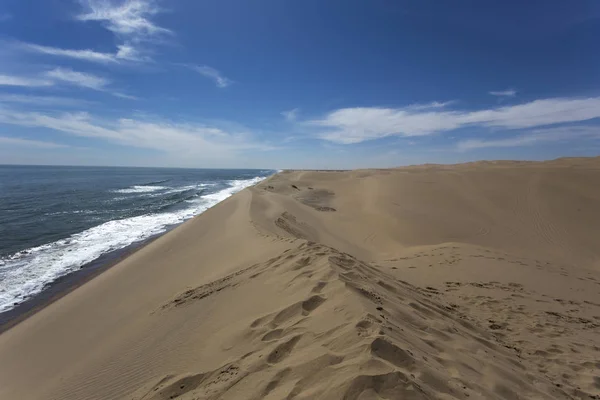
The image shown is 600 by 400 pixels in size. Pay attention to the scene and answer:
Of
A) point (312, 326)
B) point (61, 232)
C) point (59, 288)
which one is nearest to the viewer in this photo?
point (312, 326)

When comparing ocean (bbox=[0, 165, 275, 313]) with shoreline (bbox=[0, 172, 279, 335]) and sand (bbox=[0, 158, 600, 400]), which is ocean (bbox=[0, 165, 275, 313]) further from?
sand (bbox=[0, 158, 600, 400])

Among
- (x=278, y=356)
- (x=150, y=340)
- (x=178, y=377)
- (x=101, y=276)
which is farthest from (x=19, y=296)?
(x=278, y=356)

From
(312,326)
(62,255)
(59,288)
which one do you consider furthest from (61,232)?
(312,326)

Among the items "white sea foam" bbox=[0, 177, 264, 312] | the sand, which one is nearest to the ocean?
"white sea foam" bbox=[0, 177, 264, 312]

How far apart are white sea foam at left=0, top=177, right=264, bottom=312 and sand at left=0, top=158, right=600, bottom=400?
187cm

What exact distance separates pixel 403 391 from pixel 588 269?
11418 mm

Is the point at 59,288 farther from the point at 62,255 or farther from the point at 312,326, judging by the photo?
the point at 312,326

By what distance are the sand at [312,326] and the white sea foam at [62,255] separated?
1.87 metres

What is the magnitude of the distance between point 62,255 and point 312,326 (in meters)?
12.2

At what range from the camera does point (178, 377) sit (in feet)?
11.4

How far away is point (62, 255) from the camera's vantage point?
11391 mm

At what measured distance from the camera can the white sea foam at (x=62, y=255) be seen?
848 centimetres

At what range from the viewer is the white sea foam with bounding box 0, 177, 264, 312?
27.8ft

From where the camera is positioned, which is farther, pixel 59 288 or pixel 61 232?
pixel 61 232
